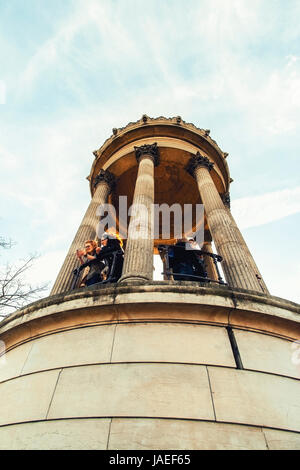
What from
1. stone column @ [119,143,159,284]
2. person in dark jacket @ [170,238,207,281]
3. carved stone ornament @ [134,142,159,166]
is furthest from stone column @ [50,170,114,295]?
person in dark jacket @ [170,238,207,281]

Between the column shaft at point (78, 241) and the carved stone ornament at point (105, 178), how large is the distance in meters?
0.62

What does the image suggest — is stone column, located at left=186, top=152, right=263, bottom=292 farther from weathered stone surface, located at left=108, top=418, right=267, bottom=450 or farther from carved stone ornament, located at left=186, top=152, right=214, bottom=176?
weathered stone surface, located at left=108, top=418, right=267, bottom=450

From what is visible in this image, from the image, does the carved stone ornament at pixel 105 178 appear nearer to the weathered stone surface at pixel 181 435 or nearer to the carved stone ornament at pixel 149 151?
the carved stone ornament at pixel 149 151

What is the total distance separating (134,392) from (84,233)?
22.9 ft

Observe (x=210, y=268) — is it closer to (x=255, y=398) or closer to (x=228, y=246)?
(x=228, y=246)

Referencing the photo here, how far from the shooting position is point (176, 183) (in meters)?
17.1

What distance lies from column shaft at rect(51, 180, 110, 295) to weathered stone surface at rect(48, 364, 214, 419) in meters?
3.62

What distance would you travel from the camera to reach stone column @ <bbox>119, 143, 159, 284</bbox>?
6.06m

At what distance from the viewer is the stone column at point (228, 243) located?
672cm

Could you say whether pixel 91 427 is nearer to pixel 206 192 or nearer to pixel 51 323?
pixel 51 323

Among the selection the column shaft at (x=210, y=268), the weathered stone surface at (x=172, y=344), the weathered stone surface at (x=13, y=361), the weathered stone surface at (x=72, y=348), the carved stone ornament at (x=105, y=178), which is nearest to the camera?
the weathered stone surface at (x=172, y=344)

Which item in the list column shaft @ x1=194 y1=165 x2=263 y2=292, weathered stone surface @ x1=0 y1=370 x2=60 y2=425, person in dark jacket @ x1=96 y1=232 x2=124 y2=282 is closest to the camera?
weathered stone surface @ x1=0 y1=370 x2=60 y2=425

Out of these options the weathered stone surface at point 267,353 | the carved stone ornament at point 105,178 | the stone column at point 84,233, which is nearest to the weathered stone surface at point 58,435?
the weathered stone surface at point 267,353
